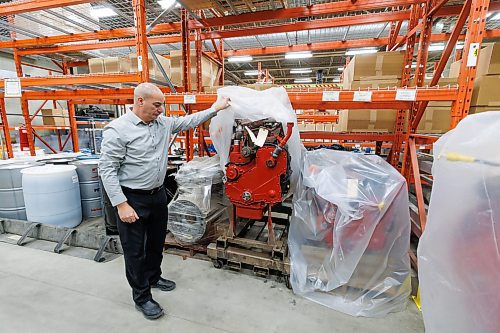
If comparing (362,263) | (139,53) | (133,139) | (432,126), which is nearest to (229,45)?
(139,53)

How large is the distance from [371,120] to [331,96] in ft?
4.35

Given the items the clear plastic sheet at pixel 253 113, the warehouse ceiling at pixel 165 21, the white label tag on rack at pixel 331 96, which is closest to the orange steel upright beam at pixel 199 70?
the warehouse ceiling at pixel 165 21

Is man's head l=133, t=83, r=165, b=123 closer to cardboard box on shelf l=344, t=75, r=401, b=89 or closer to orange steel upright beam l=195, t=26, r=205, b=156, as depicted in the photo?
orange steel upright beam l=195, t=26, r=205, b=156

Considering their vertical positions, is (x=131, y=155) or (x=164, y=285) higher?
(x=131, y=155)

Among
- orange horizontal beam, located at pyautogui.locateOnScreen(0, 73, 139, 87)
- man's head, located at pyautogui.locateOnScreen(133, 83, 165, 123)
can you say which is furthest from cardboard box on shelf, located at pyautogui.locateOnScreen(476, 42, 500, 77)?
orange horizontal beam, located at pyautogui.locateOnScreen(0, 73, 139, 87)

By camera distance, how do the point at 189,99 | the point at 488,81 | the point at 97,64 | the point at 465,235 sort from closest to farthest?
the point at 465,235 < the point at 488,81 < the point at 189,99 < the point at 97,64

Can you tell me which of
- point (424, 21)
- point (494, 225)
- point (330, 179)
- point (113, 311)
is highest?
point (424, 21)

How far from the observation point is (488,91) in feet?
7.32

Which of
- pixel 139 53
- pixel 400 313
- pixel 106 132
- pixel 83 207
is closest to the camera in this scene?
pixel 106 132

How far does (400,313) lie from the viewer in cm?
187

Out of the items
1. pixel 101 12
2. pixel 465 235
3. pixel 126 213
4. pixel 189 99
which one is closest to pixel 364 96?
pixel 465 235

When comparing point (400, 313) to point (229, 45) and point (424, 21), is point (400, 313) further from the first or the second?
point (229, 45)

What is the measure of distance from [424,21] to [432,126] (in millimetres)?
1531

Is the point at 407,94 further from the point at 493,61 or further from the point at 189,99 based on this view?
the point at 189,99
